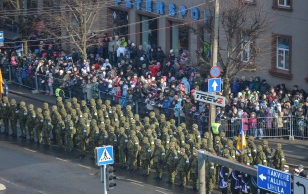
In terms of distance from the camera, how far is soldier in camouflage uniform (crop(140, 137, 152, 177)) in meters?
25.4

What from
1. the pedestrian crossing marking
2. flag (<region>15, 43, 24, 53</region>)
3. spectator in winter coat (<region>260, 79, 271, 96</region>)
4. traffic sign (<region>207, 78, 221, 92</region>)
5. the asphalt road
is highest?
flag (<region>15, 43, 24, 53</region>)

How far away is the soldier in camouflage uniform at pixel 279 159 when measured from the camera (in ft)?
78.8

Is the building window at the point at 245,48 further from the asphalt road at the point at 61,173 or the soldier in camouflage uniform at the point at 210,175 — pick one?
the soldier in camouflage uniform at the point at 210,175

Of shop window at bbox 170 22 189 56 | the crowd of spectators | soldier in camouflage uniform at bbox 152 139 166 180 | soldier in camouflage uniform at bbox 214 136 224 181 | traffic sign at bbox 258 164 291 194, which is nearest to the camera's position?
traffic sign at bbox 258 164 291 194

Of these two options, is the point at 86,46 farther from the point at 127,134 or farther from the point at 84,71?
the point at 127,134

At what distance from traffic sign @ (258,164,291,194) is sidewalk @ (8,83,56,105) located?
2120 cm

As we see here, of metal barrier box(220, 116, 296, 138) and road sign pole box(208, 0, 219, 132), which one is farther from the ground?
road sign pole box(208, 0, 219, 132)

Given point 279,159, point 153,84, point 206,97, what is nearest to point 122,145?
point 206,97

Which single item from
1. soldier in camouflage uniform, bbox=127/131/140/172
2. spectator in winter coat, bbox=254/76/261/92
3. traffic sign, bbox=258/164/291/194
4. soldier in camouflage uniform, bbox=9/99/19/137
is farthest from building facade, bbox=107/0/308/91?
traffic sign, bbox=258/164/291/194

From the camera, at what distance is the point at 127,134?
26.8 m

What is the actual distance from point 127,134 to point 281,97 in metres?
6.59

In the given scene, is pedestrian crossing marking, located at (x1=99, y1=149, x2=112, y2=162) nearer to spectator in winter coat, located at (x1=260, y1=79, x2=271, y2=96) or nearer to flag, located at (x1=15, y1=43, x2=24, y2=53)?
spectator in winter coat, located at (x1=260, y1=79, x2=271, y2=96)

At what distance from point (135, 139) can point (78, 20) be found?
45.1ft

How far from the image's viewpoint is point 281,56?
31953 mm
